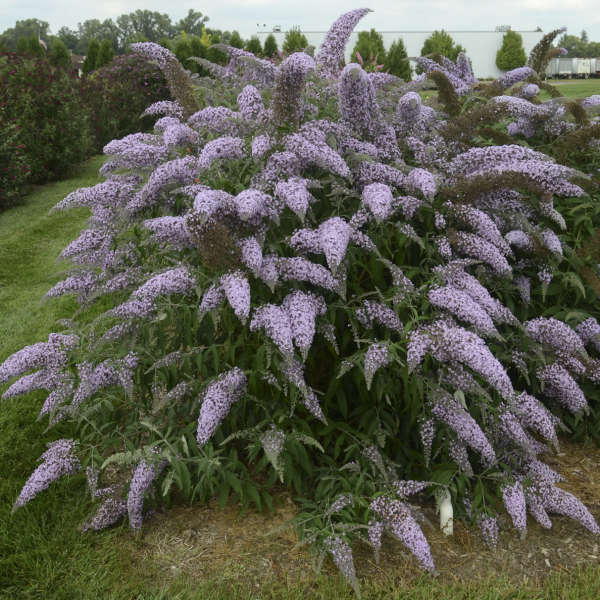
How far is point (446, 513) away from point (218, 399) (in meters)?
1.27

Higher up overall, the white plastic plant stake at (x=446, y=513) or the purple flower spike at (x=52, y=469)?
the purple flower spike at (x=52, y=469)

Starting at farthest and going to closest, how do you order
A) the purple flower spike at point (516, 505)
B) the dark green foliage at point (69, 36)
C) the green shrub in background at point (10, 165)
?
1. the dark green foliage at point (69, 36)
2. the green shrub in background at point (10, 165)
3. the purple flower spike at point (516, 505)

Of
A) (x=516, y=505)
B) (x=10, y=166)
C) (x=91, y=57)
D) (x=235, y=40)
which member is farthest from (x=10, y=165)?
(x=235, y=40)

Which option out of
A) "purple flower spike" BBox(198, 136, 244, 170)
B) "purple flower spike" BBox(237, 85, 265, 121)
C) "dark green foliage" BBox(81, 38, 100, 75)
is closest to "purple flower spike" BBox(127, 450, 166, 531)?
"purple flower spike" BBox(198, 136, 244, 170)

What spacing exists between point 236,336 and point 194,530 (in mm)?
1001

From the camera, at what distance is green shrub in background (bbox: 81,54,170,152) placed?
1575cm

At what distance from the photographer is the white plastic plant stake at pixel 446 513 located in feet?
9.86

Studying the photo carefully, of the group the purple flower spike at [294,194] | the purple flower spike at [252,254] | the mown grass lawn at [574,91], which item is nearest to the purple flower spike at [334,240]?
the purple flower spike at [294,194]

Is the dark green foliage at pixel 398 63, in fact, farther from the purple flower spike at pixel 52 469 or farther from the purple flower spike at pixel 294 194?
the purple flower spike at pixel 52 469

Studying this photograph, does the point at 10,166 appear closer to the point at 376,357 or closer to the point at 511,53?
the point at 376,357

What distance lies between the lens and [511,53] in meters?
43.2

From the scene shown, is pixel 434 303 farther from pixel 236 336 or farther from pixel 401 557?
pixel 401 557

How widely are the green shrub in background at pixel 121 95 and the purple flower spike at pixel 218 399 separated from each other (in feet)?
46.4

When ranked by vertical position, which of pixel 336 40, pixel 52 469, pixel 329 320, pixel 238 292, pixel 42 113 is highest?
pixel 336 40
